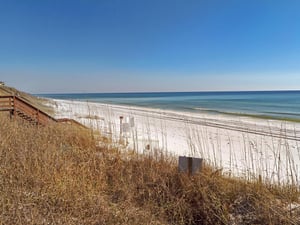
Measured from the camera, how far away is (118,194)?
3621mm

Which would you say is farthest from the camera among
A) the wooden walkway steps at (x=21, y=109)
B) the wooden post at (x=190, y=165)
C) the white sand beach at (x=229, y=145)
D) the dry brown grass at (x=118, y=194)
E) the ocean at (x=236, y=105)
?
the ocean at (x=236, y=105)

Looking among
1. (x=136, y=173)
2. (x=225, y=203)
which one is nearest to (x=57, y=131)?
(x=136, y=173)

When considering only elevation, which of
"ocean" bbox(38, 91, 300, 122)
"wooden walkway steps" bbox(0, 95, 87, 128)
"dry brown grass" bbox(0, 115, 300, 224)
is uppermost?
"wooden walkway steps" bbox(0, 95, 87, 128)

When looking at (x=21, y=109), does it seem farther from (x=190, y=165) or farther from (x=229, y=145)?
(x=190, y=165)

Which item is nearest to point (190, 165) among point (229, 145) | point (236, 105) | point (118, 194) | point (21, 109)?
point (118, 194)

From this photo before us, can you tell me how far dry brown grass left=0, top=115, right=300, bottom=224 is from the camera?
282 cm

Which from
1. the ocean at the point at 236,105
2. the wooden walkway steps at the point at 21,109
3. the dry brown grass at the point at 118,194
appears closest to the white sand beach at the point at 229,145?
the dry brown grass at the point at 118,194

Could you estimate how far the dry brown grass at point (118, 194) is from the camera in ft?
→ 9.25

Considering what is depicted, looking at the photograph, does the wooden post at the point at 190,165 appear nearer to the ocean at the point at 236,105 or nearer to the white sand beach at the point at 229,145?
the white sand beach at the point at 229,145

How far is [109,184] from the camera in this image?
12.8 ft

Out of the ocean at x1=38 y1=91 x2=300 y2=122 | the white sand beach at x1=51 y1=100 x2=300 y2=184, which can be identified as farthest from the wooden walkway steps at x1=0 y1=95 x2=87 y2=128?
the ocean at x1=38 y1=91 x2=300 y2=122

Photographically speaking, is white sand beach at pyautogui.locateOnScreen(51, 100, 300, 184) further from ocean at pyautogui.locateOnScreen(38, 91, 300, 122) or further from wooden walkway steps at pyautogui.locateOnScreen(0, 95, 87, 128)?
ocean at pyautogui.locateOnScreen(38, 91, 300, 122)

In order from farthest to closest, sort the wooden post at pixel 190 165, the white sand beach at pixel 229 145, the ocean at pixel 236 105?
the ocean at pixel 236 105
the white sand beach at pixel 229 145
the wooden post at pixel 190 165

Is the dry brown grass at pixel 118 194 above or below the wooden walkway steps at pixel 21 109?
below
